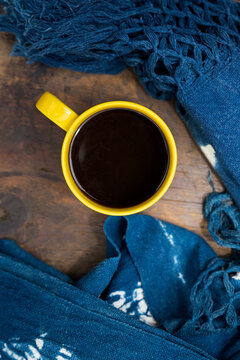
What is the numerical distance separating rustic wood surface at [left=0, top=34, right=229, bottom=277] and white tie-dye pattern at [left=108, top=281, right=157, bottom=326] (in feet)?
0.25

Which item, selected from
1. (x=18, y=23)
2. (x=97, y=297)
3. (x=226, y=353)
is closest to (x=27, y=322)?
(x=97, y=297)

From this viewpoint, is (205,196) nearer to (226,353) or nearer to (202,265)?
(202,265)

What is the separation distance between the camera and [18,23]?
22.2 inches

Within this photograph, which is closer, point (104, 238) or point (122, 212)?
point (122, 212)

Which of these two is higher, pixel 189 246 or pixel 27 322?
pixel 189 246

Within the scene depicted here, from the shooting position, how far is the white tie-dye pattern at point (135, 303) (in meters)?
0.62

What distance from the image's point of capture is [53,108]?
0.48 metres

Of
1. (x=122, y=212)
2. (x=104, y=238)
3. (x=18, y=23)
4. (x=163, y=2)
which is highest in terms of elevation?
(x=163, y=2)

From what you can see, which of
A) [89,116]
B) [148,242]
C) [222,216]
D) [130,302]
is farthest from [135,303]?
[89,116]

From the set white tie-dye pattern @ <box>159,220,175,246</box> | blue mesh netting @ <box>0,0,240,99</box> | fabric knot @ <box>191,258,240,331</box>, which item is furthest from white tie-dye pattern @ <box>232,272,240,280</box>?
blue mesh netting @ <box>0,0,240,99</box>

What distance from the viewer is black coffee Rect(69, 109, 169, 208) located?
55 cm

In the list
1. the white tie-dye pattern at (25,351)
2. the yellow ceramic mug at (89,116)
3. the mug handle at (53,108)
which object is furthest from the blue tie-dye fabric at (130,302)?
the mug handle at (53,108)

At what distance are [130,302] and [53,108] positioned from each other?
1.22ft

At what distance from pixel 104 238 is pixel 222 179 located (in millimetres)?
240
